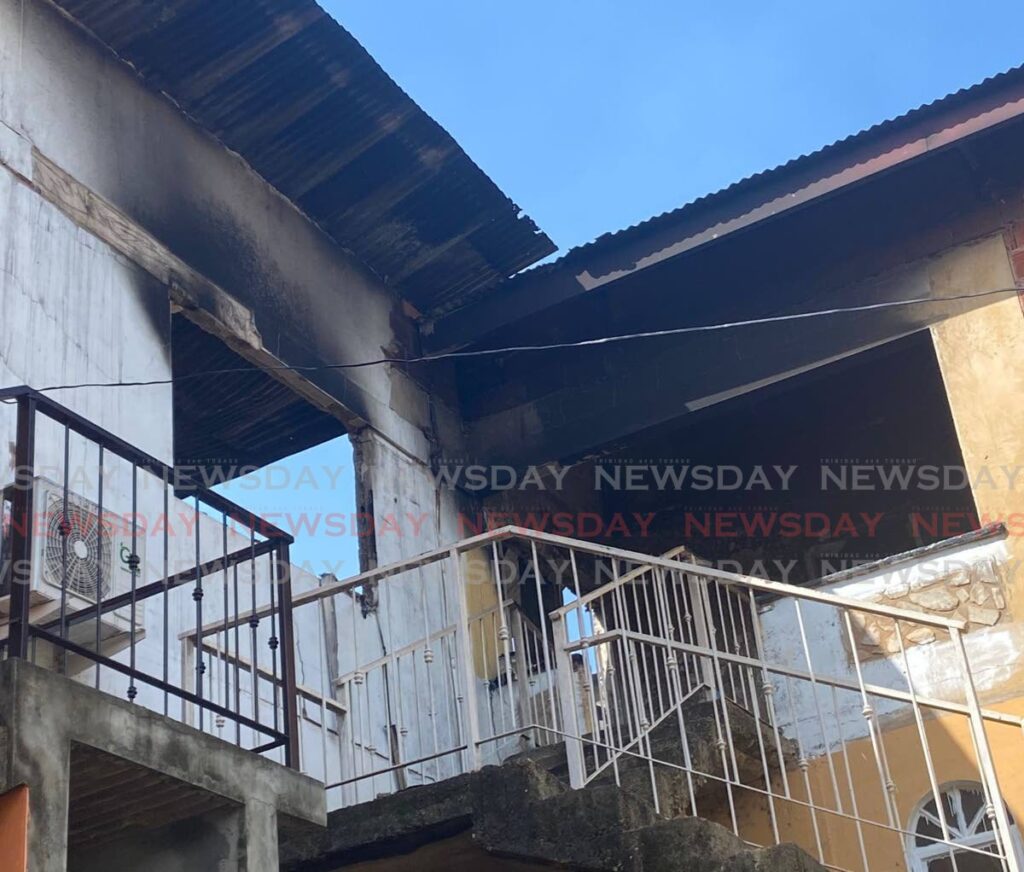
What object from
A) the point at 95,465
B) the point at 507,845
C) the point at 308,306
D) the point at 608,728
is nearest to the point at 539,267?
the point at 308,306

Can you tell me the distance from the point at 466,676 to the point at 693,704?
1.83 meters

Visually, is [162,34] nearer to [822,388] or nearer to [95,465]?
[95,465]

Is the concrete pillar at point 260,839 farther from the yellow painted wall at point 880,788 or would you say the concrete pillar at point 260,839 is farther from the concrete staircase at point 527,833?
the yellow painted wall at point 880,788

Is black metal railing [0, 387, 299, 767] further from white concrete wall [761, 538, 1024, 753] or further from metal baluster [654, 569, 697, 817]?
white concrete wall [761, 538, 1024, 753]

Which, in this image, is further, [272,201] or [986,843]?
[272,201]

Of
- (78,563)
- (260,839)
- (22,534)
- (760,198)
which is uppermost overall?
(760,198)

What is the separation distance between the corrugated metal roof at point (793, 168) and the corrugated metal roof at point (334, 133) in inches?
36.5

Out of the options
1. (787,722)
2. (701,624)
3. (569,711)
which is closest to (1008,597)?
(787,722)

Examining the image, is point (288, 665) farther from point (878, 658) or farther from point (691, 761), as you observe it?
point (878, 658)

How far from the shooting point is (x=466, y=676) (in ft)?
23.5

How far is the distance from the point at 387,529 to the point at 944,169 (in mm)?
4769

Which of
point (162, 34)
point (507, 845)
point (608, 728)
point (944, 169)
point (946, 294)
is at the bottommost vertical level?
point (507, 845)

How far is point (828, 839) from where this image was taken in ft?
29.8

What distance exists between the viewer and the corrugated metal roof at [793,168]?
9.91 m
